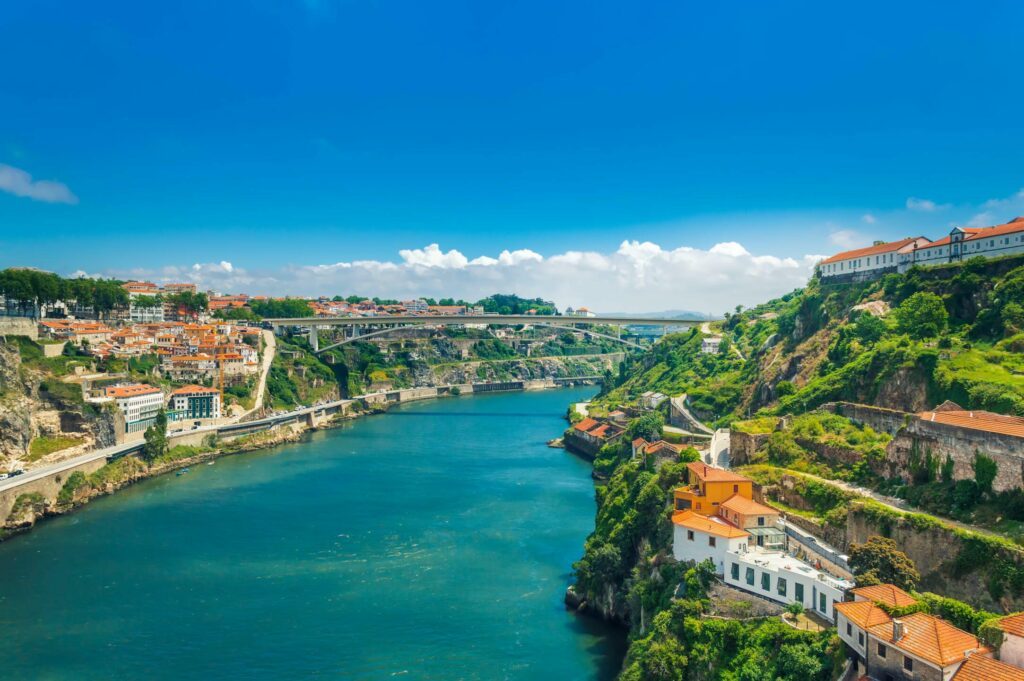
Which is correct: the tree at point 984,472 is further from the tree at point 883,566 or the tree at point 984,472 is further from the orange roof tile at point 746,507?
the orange roof tile at point 746,507

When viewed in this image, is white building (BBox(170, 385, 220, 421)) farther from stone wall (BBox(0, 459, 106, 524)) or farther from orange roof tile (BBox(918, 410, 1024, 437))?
orange roof tile (BBox(918, 410, 1024, 437))

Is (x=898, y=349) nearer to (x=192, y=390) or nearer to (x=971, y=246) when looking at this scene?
(x=971, y=246)

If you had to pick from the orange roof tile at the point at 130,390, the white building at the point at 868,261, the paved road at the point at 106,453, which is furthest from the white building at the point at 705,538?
the orange roof tile at the point at 130,390

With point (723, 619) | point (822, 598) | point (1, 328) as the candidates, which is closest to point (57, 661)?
point (723, 619)

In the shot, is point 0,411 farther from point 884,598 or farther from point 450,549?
point 884,598

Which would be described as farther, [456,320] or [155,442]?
[456,320]

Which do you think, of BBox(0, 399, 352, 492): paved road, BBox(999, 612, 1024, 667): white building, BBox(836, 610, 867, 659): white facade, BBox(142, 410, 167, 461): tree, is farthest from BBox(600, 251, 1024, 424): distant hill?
BBox(0, 399, 352, 492): paved road

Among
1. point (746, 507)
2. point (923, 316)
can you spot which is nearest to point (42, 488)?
point (746, 507)
